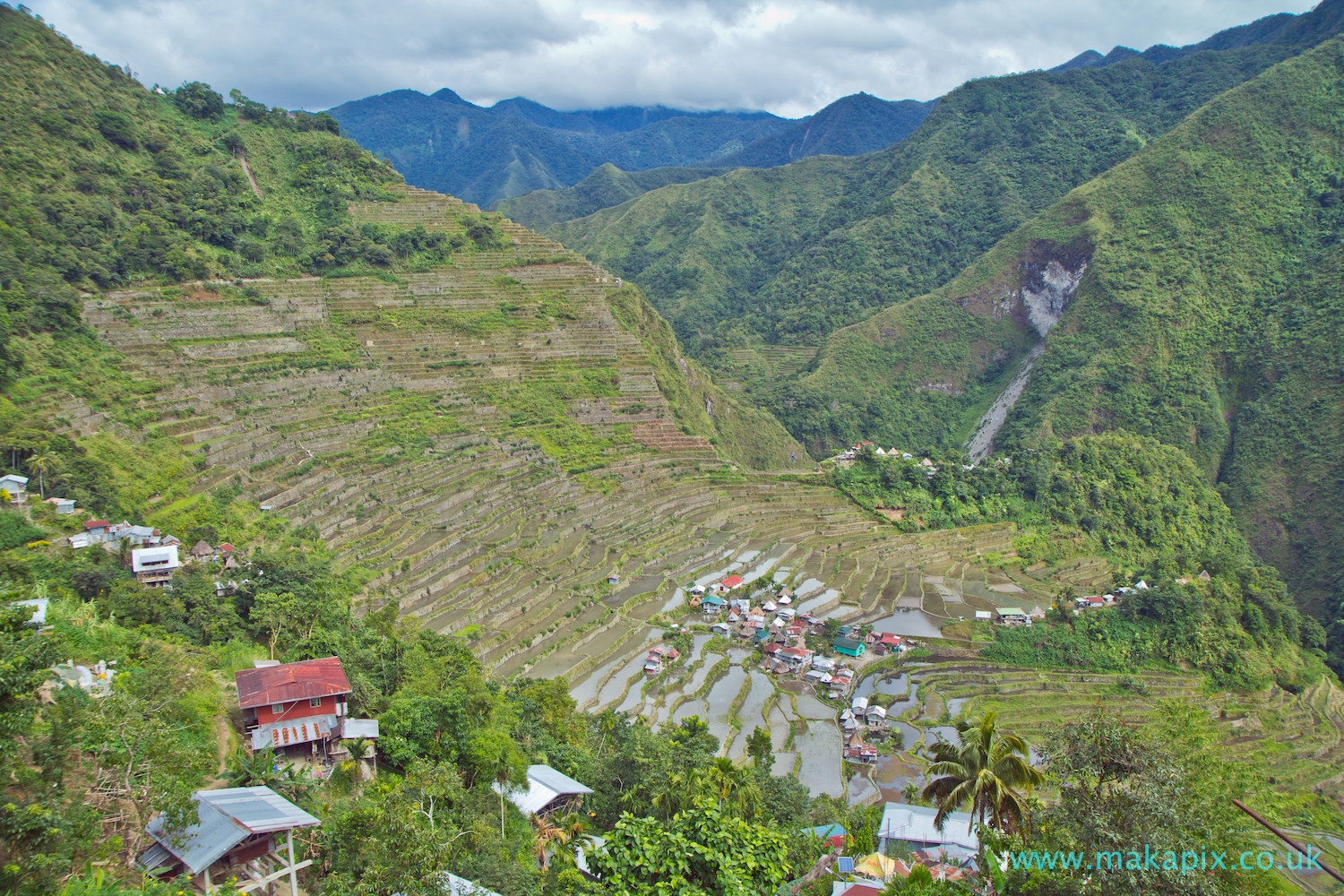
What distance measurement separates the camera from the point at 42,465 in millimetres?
18719

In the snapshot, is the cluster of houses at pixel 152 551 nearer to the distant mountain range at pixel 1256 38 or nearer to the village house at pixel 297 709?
the village house at pixel 297 709

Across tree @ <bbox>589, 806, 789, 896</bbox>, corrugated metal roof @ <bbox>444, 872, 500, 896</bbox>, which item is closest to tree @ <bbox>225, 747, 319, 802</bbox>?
corrugated metal roof @ <bbox>444, 872, 500, 896</bbox>

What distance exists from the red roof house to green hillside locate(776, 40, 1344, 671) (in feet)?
129

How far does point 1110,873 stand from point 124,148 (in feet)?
146

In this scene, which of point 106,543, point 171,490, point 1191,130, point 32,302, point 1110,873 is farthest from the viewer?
point 1191,130

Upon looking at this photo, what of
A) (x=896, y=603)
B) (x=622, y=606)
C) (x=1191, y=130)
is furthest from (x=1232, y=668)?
(x=1191, y=130)

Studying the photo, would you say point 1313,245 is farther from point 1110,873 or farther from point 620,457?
point 1110,873

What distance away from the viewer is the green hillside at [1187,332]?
48.0 meters

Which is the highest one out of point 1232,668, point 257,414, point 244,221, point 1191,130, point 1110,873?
point 1191,130

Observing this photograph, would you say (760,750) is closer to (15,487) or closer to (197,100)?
(15,487)

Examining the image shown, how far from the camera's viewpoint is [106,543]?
17.3m

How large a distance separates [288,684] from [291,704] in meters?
0.28

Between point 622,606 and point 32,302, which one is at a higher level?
point 32,302

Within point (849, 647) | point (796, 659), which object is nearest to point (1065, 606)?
point (849, 647)
